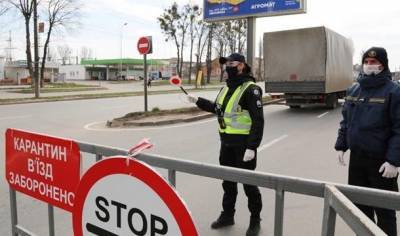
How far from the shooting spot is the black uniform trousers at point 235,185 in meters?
4.51

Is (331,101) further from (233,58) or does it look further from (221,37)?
Answer: (221,37)

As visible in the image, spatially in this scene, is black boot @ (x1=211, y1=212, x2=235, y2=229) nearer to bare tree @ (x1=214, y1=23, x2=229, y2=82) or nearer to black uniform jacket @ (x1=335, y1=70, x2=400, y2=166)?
black uniform jacket @ (x1=335, y1=70, x2=400, y2=166)

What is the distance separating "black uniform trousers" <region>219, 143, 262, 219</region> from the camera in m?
4.51

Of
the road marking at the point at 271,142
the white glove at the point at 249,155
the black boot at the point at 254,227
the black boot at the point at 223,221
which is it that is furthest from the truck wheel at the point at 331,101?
the white glove at the point at 249,155

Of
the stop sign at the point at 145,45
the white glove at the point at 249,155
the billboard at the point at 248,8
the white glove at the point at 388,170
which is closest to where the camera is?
the white glove at the point at 388,170

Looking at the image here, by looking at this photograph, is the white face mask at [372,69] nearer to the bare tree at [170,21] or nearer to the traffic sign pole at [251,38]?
the traffic sign pole at [251,38]

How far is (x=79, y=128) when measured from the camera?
1361cm

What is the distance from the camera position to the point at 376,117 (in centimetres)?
373

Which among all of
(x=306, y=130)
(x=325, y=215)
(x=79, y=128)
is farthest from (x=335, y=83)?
(x=325, y=215)

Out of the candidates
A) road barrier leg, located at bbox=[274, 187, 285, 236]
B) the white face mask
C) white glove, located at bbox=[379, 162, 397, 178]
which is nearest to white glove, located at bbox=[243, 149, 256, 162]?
white glove, located at bbox=[379, 162, 397, 178]

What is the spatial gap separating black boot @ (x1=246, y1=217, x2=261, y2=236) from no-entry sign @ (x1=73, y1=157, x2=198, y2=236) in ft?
7.72

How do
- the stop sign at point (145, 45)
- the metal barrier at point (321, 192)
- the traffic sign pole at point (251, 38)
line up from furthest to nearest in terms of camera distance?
1. the traffic sign pole at point (251, 38)
2. the stop sign at point (145, 45)
3. the metal barrier at point (321, 192)

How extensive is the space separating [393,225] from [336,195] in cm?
223

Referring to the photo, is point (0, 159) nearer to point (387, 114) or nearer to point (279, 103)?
point (387, 114)
